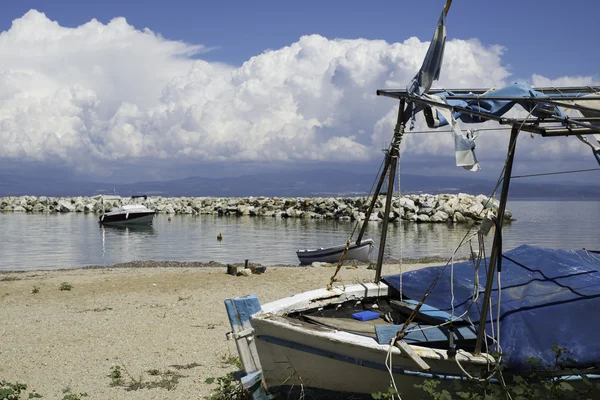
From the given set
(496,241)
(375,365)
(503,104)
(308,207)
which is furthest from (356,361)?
(308,207)

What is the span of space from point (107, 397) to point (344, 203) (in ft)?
170

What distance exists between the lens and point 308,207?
58.7 m

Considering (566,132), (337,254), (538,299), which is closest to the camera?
(566,132)

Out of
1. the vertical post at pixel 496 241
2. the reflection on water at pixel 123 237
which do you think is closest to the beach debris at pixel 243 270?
the reflection on water at pixel 123 237

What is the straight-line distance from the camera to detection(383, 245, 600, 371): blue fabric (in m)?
6.14

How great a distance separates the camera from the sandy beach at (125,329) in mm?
8328

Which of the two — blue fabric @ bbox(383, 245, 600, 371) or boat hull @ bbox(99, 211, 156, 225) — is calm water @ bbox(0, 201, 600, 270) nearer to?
boat hull @ bbox(99, 211, 156, 225)

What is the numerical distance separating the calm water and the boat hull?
1.16 meters

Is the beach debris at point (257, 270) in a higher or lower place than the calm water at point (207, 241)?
higher

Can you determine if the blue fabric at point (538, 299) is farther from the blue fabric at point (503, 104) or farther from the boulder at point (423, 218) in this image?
the boulder at point (423, 218)

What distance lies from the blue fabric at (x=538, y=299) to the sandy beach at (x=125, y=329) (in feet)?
11.2

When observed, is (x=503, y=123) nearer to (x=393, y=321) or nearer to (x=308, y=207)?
(x=393, y=321)

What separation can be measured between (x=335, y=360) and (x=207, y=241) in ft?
98.3

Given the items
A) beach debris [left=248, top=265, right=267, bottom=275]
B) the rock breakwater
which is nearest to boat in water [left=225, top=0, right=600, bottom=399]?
beach debris [left=248, top=265, right=267, bottom=275]
